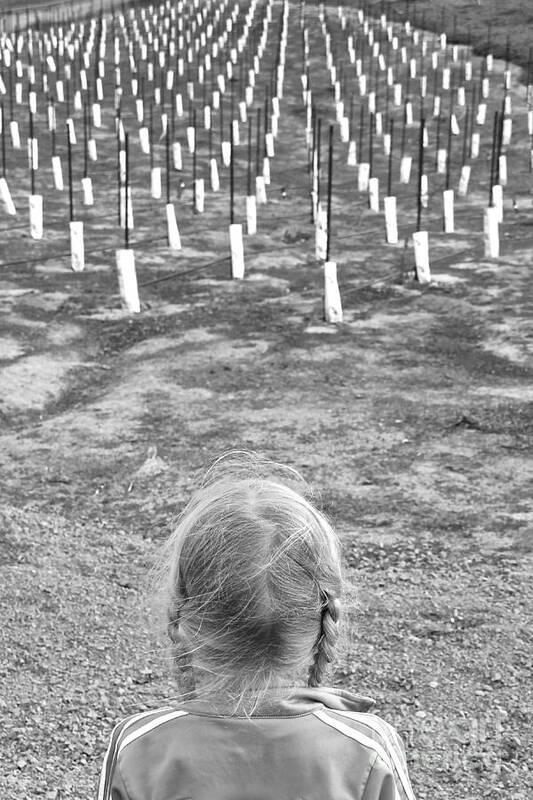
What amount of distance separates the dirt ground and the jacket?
0.26m

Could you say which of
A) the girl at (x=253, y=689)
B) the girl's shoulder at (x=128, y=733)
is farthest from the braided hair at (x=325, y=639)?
the girl's shoulder at (x=128, y=733)

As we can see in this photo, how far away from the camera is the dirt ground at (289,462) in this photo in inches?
203

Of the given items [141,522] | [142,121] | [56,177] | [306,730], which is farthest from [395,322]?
[142,121]

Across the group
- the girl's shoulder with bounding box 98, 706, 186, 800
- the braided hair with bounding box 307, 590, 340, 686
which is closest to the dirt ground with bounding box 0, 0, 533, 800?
the girl's shoulder with bounding box 98, 706, 186, 800

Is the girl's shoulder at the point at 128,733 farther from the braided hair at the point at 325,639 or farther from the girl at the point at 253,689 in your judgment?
the braided hair at the point at 325,639

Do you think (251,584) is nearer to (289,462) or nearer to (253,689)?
(253,689)

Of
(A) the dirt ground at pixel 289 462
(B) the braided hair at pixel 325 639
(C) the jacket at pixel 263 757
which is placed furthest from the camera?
(A) the dirt ground at pixel 289 462

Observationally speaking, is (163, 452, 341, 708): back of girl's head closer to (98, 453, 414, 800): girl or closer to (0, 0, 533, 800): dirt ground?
(98, 453, 414, 800): girl

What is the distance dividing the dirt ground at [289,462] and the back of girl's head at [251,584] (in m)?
0.23

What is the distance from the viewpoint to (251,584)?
67.9 inches

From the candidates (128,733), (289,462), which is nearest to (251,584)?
(128,733)

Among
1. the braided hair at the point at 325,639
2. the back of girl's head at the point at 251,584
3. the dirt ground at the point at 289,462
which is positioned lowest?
the dirt ground at the point at 289,462

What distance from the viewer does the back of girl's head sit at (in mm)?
1725

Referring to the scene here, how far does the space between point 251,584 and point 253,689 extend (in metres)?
0.17
